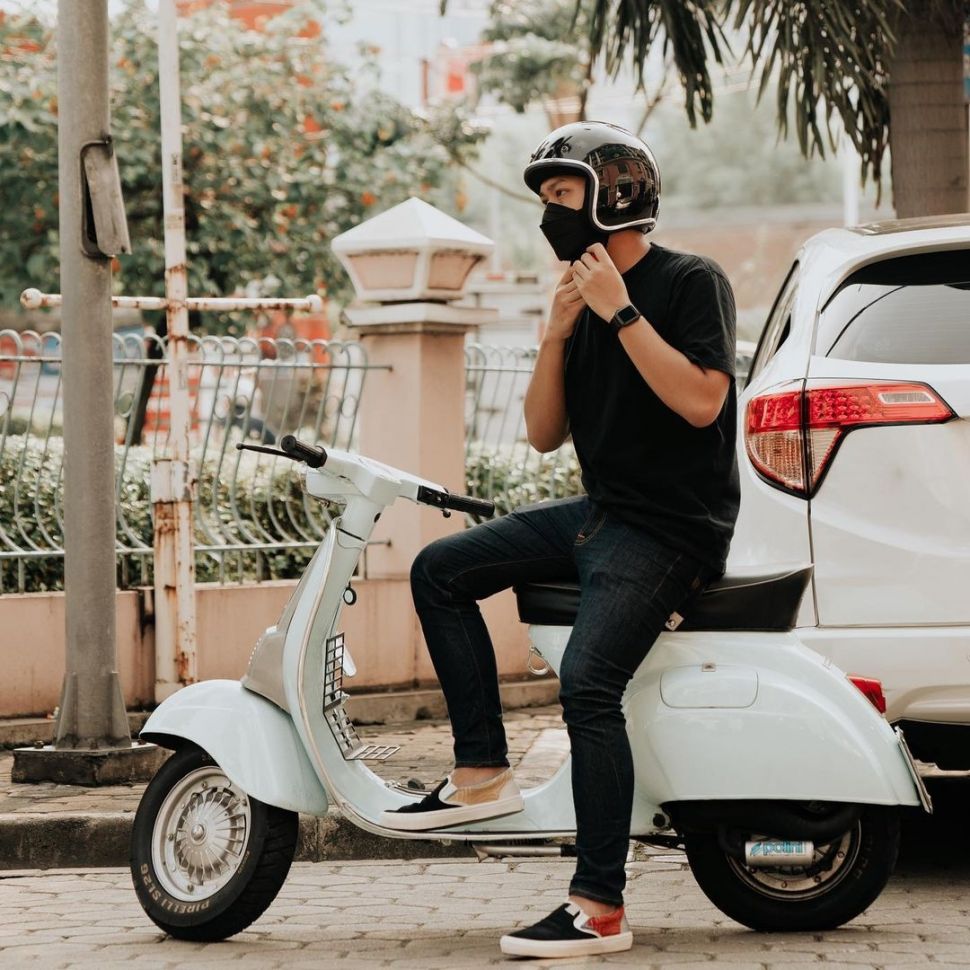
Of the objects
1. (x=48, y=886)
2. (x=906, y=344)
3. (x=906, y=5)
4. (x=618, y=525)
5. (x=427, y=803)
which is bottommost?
(x=48, y=886)

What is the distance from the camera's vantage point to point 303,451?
181 inches

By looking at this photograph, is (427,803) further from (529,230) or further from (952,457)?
(529,230)

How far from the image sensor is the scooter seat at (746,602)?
4520 millimetres

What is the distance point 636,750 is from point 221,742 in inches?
41.5

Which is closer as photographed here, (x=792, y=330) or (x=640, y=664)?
(x=640, y=664)

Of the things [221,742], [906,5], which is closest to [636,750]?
[221,742]

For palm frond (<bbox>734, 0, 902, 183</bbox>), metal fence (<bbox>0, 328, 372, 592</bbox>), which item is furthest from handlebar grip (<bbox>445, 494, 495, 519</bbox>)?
palm frond (<bbox>734, 0, 902, 183</bbox>)

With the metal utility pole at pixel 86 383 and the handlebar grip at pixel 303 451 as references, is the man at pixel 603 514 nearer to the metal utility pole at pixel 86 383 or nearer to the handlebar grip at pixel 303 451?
the handlebar grip at pixel 303 451

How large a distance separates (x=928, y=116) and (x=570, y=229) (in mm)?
4713

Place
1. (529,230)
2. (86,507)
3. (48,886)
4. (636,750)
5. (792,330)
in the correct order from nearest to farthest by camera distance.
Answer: (636,750), (792,330), (48,886), (86,507), (529,230)

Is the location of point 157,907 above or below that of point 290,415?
below

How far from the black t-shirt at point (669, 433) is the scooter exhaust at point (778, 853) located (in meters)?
0.68

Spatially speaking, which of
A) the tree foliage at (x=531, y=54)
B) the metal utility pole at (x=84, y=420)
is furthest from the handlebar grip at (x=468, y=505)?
the tree foliage at (x=531, y=54)

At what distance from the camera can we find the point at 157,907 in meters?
4.74
